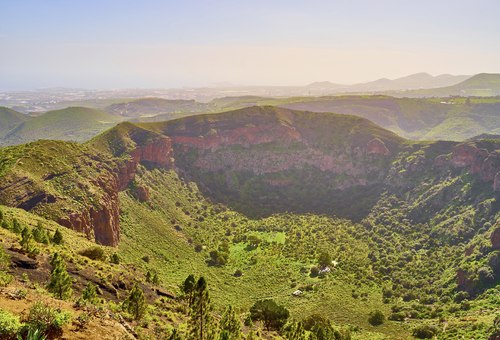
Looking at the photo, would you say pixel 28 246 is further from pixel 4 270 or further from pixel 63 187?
pixel 63 187

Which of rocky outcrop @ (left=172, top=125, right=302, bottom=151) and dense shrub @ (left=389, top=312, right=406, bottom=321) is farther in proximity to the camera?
rocky outcrop @ (left=172, top=125, right=302, bottom=151)

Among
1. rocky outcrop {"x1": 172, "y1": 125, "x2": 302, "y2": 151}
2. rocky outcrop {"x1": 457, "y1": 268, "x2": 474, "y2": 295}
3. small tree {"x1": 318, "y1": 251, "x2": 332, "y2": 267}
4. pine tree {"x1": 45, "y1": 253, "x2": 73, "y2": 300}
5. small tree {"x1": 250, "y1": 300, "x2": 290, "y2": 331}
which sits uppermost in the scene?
rocky outcrop {"x1": 172, "y1": 125, "x2": 302, "y2": 151}

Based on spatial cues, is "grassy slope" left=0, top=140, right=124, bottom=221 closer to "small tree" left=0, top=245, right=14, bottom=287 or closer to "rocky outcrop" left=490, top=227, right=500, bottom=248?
"small tree" left=0, top=245, right=14, bottom=287

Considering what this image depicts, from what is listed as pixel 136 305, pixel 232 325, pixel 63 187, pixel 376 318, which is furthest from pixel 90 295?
pixel 376 318

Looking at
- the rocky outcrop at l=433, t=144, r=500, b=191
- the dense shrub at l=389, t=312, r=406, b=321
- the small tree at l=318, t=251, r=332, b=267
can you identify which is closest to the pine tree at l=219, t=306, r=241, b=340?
the dense shrub at l=389, t=312, r=406, b=321

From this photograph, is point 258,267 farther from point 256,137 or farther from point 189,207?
point 256,137

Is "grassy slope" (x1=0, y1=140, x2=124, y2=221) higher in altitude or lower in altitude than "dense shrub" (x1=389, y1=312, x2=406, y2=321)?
higher

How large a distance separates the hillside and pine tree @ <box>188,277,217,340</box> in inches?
147

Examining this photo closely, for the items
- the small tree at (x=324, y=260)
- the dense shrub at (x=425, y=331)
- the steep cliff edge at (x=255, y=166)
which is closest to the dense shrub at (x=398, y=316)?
the dense shrub at (x=425, y=331)

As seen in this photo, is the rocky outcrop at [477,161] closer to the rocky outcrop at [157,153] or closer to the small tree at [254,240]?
the small tree at [254,240]

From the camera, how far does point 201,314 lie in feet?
96.3

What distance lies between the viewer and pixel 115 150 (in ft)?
A: 374

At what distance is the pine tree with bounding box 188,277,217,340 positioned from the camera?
29.0 metres

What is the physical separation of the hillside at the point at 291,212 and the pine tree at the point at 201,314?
373 centimetres
